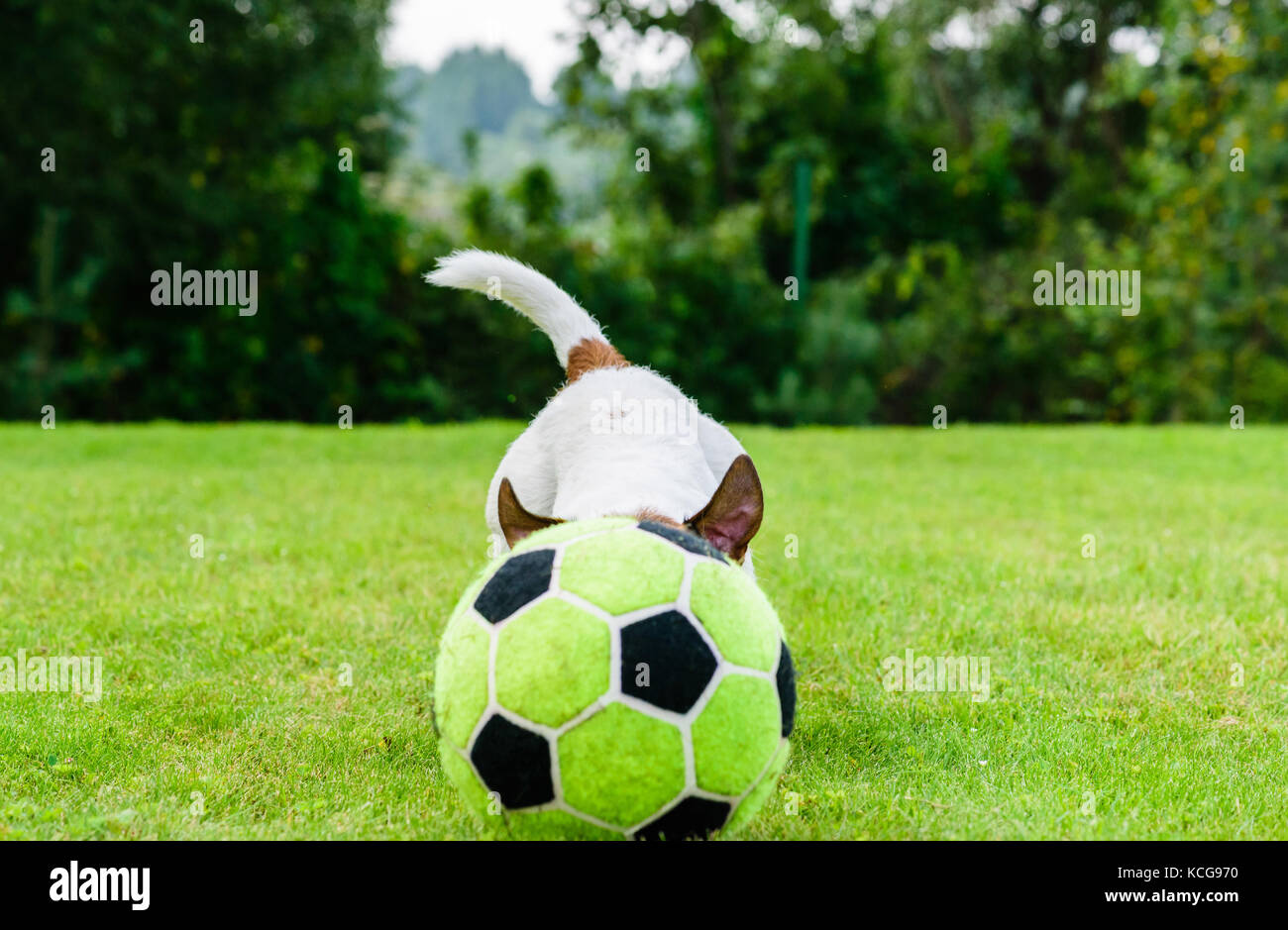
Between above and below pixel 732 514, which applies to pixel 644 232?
above

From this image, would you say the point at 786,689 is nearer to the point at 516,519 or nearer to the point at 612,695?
the point at 612,695

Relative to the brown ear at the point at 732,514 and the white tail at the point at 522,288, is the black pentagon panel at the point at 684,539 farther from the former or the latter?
the white tail at the point at 522,288

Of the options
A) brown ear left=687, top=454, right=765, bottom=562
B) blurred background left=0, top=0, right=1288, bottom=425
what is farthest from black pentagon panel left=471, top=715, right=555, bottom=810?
blurred background left=0, top=0, right=1288, bottom=425

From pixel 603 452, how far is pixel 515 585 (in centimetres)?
128

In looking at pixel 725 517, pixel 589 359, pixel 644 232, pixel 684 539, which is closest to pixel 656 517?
pixel 725 517

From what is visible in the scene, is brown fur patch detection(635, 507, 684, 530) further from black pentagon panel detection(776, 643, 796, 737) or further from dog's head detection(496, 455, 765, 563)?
Answer: black pentagon panel detection(776, 643, 796, 737)

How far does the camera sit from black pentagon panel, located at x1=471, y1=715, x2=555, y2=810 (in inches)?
102

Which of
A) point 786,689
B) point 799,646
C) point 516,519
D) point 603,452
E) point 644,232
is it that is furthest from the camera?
point 644,232

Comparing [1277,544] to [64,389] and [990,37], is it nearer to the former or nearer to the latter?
[64,389]

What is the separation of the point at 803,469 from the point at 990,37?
76.4 ft

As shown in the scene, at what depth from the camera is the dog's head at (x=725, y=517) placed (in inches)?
127

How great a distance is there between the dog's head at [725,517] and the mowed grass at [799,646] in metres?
0.77

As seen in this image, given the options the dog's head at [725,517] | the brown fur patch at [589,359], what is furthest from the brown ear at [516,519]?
the brown fur patch at [589,359]

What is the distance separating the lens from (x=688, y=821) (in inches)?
105
